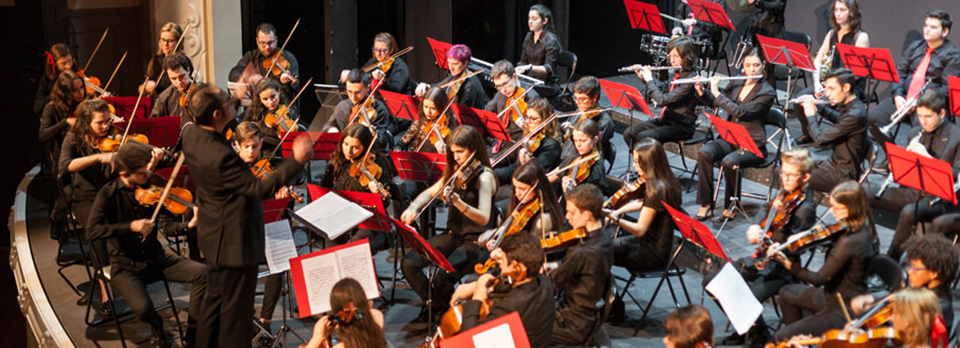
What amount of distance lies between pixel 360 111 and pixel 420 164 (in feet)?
4.28

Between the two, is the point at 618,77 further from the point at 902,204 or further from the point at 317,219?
the point at 317,219

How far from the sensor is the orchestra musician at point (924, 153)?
5703 mm

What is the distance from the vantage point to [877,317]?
12.8ft

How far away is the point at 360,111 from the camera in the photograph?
22.1 ft

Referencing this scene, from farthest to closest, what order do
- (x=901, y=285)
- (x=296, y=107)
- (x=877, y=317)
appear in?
(x=296, y=107) < (x=901, y=285) < (x=877, y=317)

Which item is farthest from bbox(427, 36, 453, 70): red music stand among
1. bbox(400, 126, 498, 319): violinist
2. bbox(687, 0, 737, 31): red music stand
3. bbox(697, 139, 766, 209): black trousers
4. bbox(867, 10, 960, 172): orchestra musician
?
bbox(867, 10, 960, 172): orchestra musician

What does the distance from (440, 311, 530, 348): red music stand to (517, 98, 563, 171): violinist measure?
2.91m

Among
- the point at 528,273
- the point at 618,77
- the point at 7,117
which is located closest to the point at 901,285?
the point at 528,273

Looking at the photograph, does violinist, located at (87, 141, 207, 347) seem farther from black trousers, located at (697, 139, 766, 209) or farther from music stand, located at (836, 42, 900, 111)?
music stand, located at (836, 42, 900, 111)

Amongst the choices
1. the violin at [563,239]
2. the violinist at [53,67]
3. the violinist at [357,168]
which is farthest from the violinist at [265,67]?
the violin at [563,239]

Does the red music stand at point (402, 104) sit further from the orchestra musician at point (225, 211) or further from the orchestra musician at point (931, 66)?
the orchestra musician at point (931, 66)

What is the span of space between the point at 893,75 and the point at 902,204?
1176mm

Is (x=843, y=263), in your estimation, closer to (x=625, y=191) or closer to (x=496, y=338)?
(x=625, y=191)

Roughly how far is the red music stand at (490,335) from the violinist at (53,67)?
179 inches
